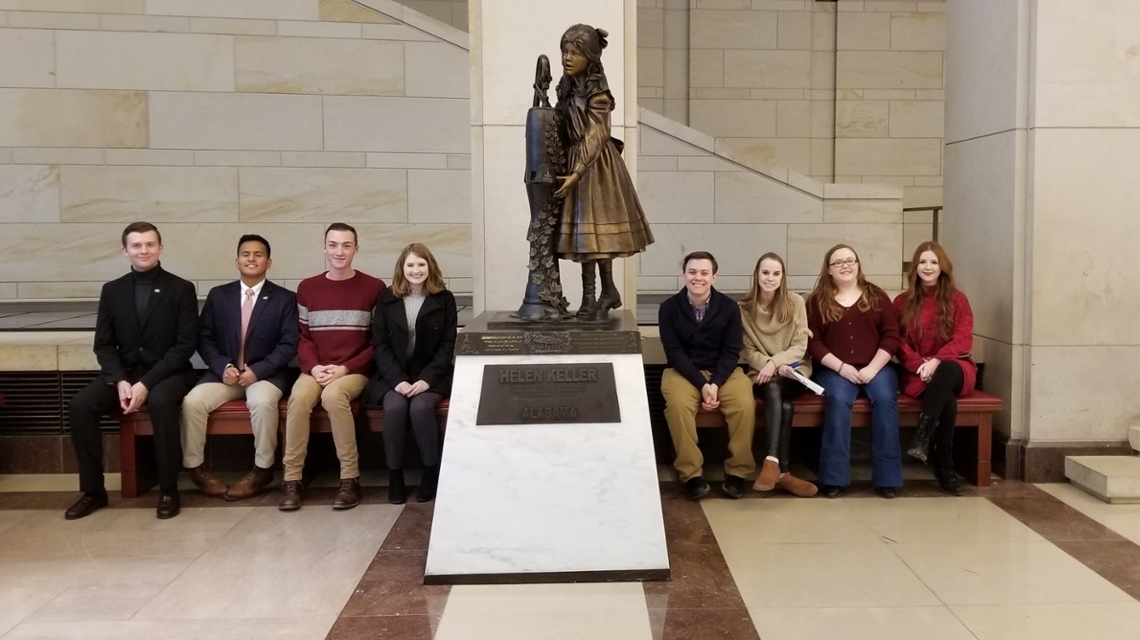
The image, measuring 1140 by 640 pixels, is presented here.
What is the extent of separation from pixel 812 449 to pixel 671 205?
181 inches

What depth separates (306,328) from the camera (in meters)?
5.96

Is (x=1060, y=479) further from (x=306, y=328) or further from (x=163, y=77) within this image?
(x=163, y=77)

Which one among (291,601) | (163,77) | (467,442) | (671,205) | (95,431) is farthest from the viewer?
(671,205)

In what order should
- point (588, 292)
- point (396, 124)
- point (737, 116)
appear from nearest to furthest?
point (588, 292)
point (396, 124)
point (737, 116)

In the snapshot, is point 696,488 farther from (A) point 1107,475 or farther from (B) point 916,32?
(B) point 916,32

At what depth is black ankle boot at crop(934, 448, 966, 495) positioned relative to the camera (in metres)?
5.79

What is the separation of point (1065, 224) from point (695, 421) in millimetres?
2765

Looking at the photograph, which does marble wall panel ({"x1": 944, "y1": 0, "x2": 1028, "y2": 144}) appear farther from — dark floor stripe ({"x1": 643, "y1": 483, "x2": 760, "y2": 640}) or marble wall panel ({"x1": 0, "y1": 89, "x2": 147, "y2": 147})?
marble wall panel ({"x1": 0, "y1": 89, "x2": 147, "y2": 147})

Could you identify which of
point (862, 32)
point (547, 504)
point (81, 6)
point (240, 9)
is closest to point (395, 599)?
point (547, 504)

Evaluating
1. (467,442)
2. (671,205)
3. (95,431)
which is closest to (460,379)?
(467,442)

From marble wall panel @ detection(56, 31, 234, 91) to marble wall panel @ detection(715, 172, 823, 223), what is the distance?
18.0ft

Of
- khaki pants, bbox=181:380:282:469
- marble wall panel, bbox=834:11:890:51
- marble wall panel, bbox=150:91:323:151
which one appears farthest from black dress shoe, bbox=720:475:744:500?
marble wall panel, bbox=834:11:890:51

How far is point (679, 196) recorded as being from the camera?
33.9ft

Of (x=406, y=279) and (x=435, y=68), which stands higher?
(x=435, y=68)
